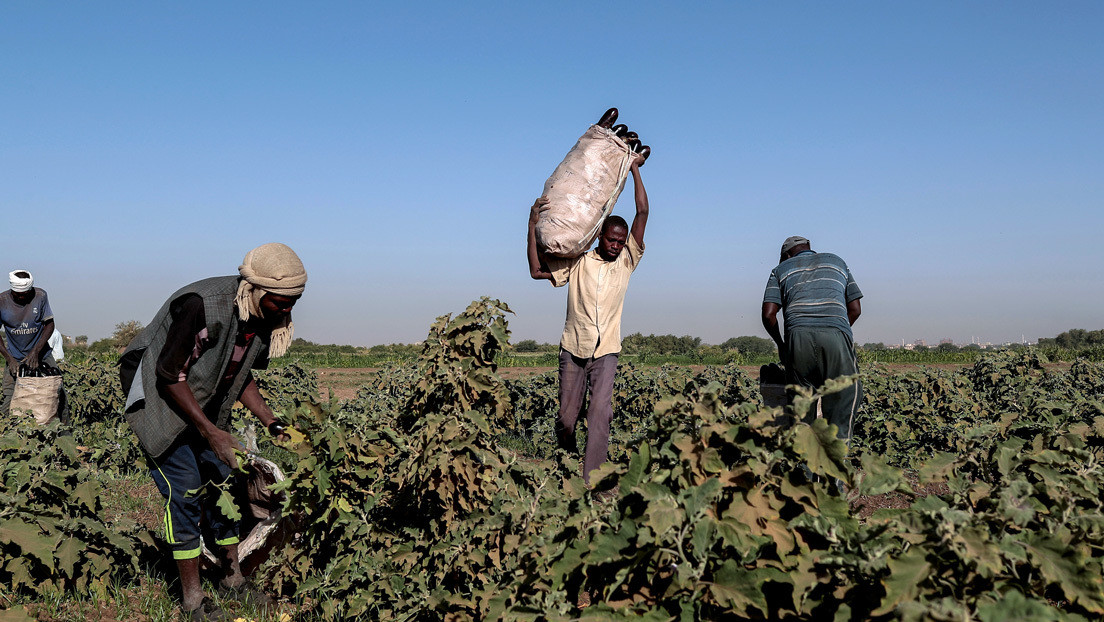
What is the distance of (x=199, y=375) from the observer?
11.0 feet

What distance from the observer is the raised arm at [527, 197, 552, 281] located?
4.95m

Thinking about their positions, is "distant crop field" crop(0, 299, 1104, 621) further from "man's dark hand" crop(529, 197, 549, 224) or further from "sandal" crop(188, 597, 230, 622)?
"man's dark hand" crop(529, 197, 549, 224)

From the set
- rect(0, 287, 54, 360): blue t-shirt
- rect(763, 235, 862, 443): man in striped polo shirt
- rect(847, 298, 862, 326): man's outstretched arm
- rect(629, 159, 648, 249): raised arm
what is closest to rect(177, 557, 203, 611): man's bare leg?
rect(629, 159, 648, 249): raised arm

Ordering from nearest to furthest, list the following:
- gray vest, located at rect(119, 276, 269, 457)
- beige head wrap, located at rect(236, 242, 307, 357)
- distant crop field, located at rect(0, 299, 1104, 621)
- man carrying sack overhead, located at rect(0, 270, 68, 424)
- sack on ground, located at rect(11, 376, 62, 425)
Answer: distant crop field, located at rect(0, 299, 1104, 621), beige head wrap, located at rect(236, 242, 307, 357), gray vest, located at rect(119, 276, 269, 457), sack on ground, located at rect(11, 376, 62, 425), man carrying sack overhead, located at rect(0, 270, 68, 424)

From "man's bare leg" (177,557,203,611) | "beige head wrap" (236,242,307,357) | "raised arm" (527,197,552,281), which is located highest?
"raised arm" (527,197,552,281)

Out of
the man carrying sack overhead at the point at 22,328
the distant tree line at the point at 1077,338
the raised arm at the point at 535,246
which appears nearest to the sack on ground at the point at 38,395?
the man carrying sack overhead at the point at 22,328

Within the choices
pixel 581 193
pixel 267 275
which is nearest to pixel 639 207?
pixel 581 193

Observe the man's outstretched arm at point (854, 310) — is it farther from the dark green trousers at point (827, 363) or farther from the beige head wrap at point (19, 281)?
the beige head wrap at point (19, 281)

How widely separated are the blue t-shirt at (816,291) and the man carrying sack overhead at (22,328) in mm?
7381

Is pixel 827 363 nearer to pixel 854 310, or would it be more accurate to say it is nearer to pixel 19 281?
pixel 854 310

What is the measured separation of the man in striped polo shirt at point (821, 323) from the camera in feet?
16.0

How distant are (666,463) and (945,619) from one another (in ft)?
2.56

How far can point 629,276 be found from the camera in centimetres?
507

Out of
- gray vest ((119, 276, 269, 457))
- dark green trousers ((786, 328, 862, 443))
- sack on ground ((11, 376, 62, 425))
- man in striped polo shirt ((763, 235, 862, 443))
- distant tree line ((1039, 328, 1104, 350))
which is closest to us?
gray vest ((119, 276, 269, 457))
